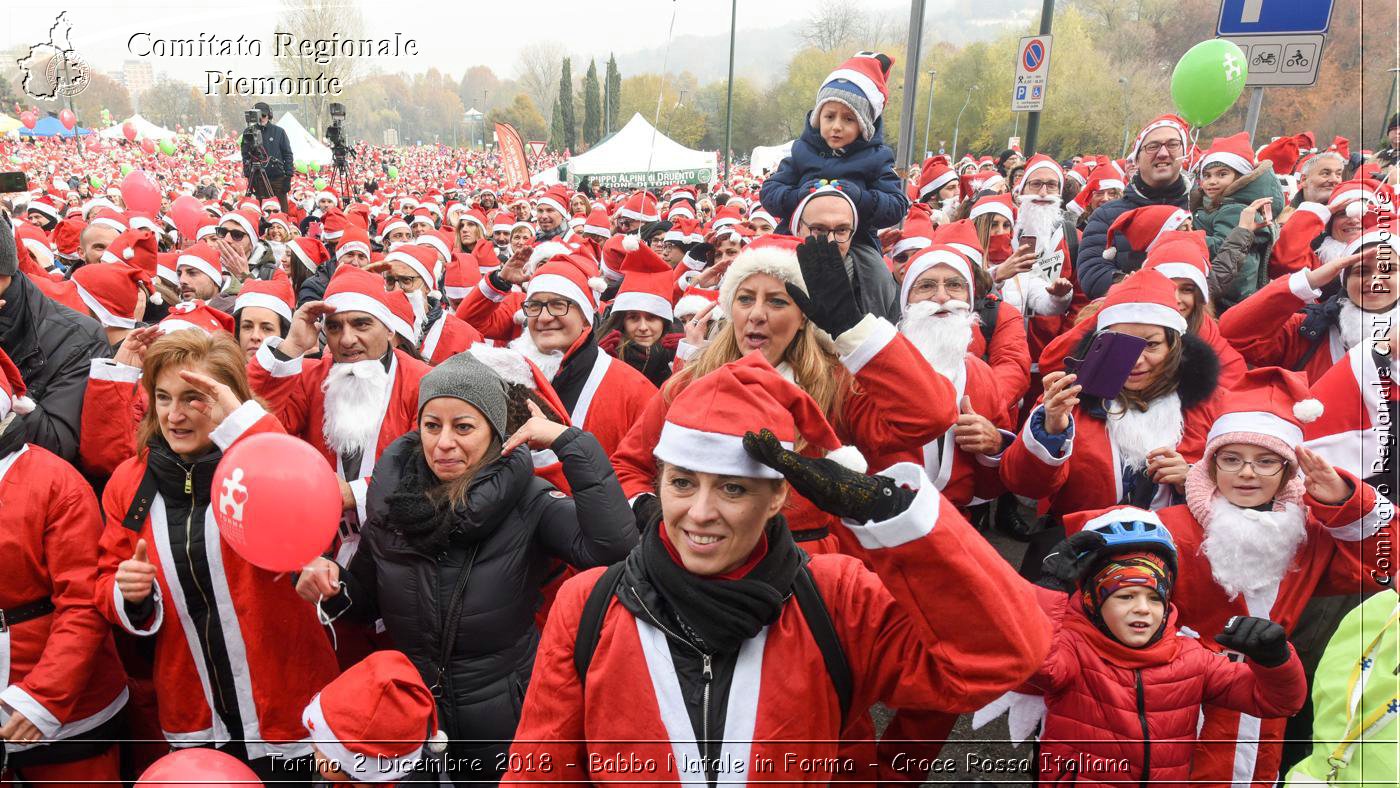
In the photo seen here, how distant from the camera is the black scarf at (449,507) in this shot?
239 cm

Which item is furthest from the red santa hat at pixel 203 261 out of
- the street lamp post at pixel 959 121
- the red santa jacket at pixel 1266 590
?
the street lamp post at pixel 959 121

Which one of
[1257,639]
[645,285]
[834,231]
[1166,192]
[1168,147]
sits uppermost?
[1168,147]

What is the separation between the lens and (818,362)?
8.75ft

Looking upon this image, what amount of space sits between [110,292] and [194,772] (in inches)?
157

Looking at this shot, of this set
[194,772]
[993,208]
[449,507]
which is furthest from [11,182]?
[993,208]

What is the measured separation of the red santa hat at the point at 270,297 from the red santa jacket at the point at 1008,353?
3.66 meters

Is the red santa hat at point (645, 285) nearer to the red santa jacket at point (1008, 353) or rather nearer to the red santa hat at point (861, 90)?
the red santa hat at point (861, 90)

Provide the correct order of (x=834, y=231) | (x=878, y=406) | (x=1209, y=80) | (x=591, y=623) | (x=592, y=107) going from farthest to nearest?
(x=592, y=107), (x=1209, y=80), (x=834, y=231), (x=878, y=406), (x=591, y=623)

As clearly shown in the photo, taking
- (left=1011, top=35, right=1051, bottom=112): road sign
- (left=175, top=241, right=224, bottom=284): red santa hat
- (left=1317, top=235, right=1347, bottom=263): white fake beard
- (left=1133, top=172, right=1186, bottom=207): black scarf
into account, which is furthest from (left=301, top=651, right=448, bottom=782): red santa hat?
(left=1011, top=35, right=1051, bottom=112): road sign

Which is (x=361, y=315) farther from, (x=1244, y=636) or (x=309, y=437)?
(x=1244, y=636)

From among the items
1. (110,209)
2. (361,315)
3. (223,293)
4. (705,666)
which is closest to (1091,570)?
(705,666)

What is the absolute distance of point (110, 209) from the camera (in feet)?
28.6

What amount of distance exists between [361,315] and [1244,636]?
11.6 ft

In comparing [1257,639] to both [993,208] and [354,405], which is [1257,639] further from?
[993,208]
